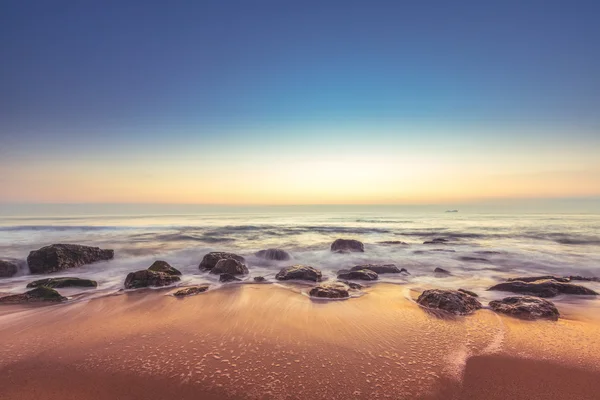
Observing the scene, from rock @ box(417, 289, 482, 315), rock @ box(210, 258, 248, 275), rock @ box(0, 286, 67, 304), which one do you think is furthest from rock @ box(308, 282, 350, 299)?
rock @ box(0, 286, 67, 304)

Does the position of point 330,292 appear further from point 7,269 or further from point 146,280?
point 7,269

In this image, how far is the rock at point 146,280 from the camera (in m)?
9.02

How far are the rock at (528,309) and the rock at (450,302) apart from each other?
19.2 inches

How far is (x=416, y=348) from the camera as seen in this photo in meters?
4.73

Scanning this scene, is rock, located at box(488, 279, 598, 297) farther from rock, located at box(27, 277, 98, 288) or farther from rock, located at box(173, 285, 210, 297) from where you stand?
rock, located at box(27, 277, 98, 288)

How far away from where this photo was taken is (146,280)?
914 cm

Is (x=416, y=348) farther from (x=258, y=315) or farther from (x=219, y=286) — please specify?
(x=219, y=286)

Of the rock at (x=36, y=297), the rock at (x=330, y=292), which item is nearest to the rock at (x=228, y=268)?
the rock at (x=330, y=292)

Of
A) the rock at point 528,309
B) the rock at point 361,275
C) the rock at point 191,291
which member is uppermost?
the rock at point 528,309

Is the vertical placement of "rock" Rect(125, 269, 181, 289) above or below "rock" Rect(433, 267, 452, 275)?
above

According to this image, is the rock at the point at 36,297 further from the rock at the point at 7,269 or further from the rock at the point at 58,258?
the rock at the point at 58,258

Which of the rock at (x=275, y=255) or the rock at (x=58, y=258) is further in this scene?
the rock at (x=275, y=255)

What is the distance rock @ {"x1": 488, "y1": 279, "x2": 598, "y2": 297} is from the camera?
8203 millimetres

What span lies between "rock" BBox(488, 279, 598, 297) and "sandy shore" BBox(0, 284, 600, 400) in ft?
7.34
